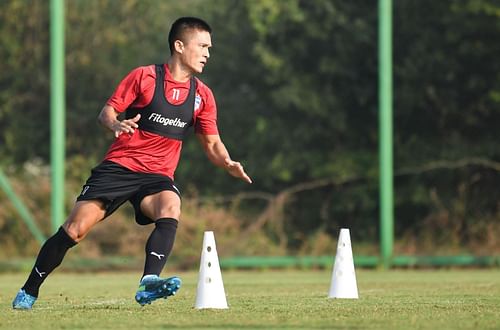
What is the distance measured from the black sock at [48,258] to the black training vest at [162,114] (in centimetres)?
98

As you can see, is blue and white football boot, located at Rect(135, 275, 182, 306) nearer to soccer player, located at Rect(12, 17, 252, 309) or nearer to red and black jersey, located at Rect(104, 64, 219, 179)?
soccer player, located at Rect(12, 17, 252, 309)

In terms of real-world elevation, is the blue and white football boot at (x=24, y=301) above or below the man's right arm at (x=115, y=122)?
below

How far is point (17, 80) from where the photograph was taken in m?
20.7

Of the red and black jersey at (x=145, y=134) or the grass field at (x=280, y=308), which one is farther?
the red and black jersey at (x=145, y=134)

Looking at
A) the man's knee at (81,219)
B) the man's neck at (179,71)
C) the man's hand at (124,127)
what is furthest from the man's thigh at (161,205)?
the man's neck at (179,71)

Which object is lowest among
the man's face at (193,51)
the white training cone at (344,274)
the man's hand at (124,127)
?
the white training cone at (344,274)

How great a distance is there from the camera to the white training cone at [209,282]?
8164 mm

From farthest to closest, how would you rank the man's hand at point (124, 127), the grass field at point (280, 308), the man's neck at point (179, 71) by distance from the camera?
the man's neck at point (179, 71)
the man's hand at point (124, 127)
the grass field at point (280, 308)

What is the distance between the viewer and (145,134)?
8.55 m

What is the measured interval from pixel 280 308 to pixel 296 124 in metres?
12.0

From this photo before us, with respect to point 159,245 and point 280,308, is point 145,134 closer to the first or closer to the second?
point 159,245

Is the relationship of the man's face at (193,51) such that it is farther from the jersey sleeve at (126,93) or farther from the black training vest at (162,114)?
the jersey sleeve at (126,93)

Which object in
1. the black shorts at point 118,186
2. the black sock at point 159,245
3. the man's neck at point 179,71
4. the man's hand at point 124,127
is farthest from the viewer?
the man's neck at point 179,71

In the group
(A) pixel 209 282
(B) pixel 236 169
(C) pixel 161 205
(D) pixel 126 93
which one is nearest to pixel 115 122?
(D) pixel 126 93
